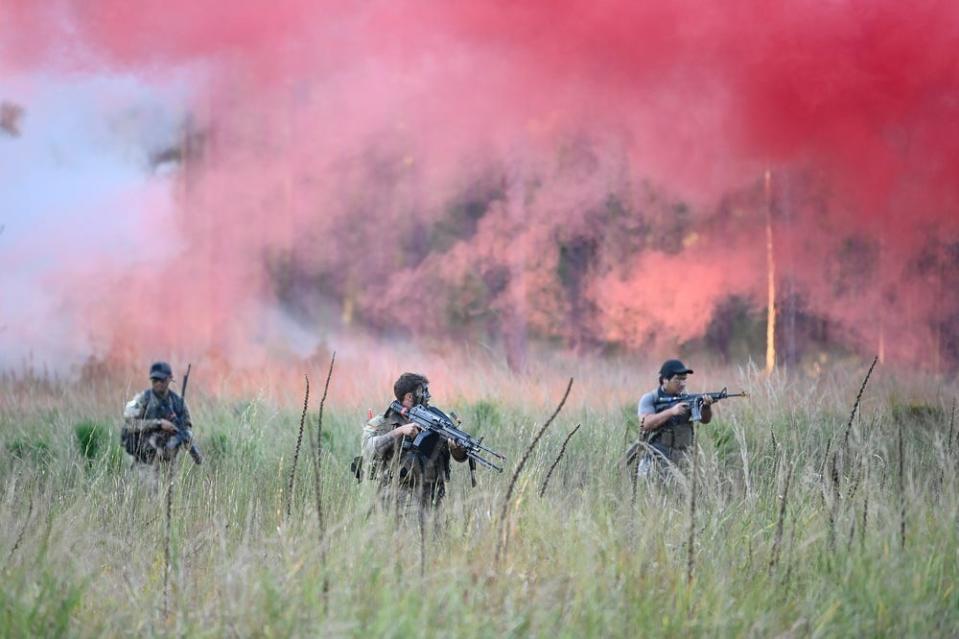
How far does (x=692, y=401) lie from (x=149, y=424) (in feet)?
11.7

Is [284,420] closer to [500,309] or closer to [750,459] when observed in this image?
[750,459]

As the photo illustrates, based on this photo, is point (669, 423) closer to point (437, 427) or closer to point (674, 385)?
point (674, 385)

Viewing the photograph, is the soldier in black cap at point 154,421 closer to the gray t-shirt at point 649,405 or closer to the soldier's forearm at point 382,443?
the soldier's forearm at point 382,443

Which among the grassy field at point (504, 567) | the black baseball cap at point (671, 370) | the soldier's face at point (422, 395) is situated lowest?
the grassy field at point (504, 567)

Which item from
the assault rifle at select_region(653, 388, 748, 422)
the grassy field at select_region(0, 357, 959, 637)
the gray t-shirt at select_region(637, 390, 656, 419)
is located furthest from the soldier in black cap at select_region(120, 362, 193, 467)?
the assault rifle at select_region(653, 388, 748, 422)

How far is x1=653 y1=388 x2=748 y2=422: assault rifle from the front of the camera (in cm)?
812

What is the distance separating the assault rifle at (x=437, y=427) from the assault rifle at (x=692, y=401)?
6.20 ft

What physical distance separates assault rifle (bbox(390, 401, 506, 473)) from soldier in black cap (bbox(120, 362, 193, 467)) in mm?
2141

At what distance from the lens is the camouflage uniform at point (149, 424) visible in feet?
27.1

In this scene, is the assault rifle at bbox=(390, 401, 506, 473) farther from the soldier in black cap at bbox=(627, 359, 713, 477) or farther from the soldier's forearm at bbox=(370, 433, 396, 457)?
the soldier in black cap at bbox=(627, 359, 713, 477)

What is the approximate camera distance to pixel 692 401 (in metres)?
8.17

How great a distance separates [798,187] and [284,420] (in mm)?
14026


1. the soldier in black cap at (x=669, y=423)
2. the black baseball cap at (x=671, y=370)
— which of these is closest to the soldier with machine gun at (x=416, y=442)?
the soldier in black cap at (x=669, y=423)

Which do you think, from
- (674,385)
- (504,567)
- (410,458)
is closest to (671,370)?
(674,385)
